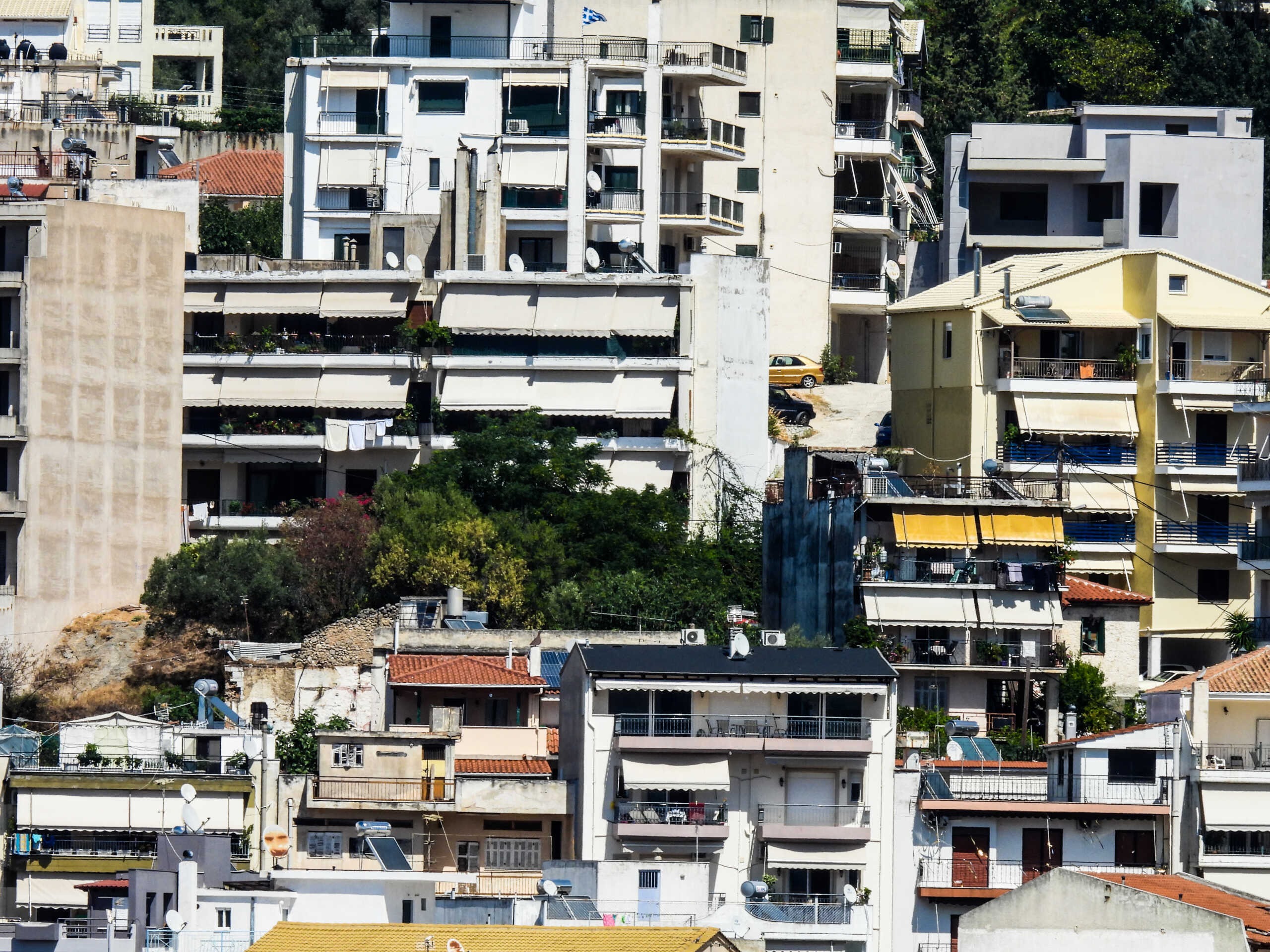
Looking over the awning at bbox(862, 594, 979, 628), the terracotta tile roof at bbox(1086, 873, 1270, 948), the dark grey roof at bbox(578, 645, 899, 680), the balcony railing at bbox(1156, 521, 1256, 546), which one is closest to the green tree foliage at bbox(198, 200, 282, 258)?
the awning at bbox(862, 594, 979, 628)

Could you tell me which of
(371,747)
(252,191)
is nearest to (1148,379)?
(371,747)

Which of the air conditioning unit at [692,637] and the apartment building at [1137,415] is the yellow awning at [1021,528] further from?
the air conditioning unit at [692,637]

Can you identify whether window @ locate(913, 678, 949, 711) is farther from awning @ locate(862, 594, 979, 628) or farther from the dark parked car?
the dark parked car

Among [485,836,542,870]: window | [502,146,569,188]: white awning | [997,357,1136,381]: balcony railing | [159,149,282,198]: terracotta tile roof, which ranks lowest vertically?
[485,836,542,870]: window

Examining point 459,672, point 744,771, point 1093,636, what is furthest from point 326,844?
point 1093,636

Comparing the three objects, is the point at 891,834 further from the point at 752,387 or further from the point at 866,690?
the point at 752,387
